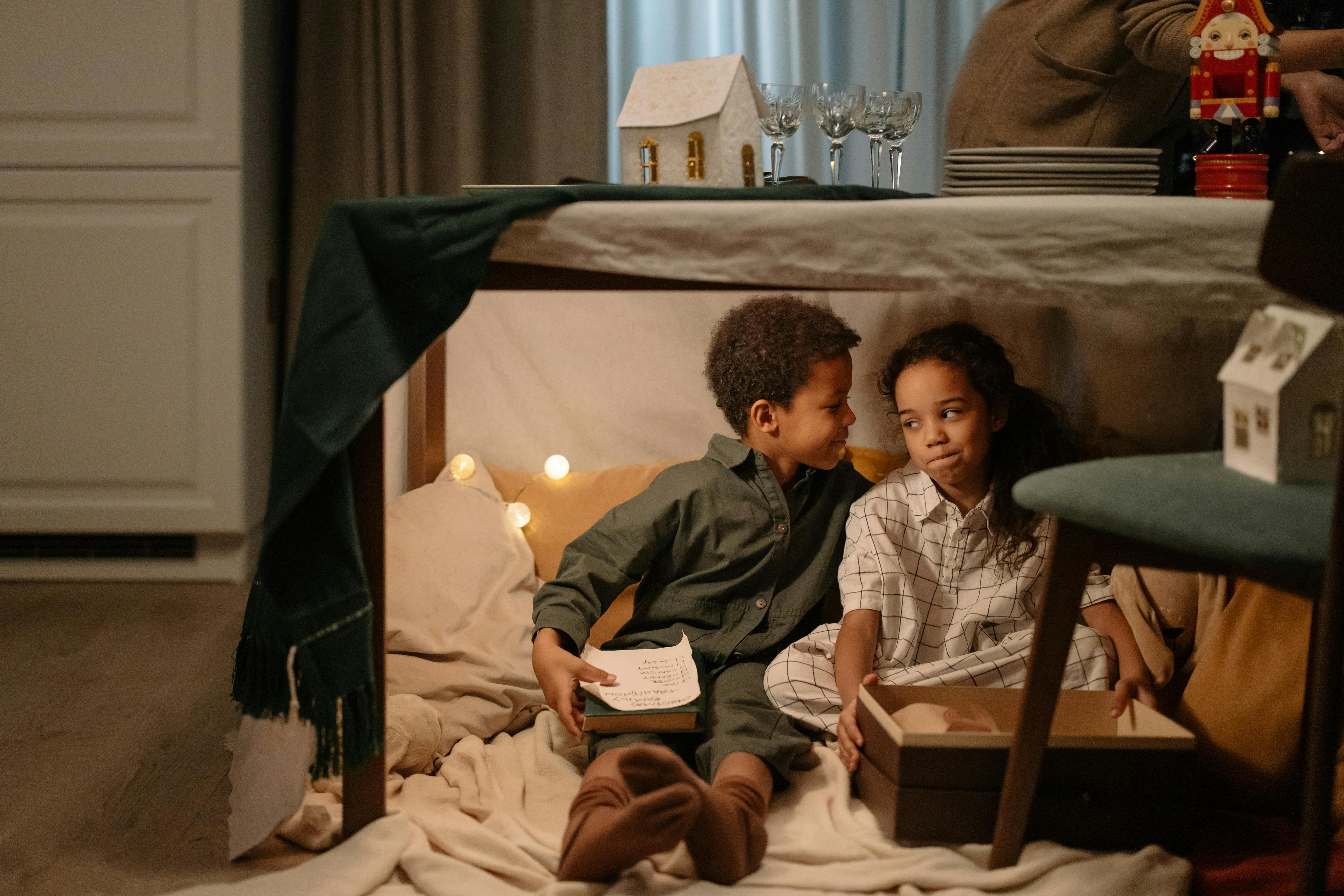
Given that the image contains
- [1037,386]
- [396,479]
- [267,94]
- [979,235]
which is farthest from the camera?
[267,94]

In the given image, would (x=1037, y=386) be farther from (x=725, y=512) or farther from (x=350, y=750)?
(x=350, y=750)

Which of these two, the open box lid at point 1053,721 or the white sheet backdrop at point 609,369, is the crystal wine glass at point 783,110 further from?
the open box lid at point 1053,721

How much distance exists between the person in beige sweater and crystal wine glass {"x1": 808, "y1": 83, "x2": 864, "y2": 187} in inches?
6.9

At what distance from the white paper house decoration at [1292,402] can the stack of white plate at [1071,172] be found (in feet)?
1.06

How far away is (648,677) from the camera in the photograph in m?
1.23

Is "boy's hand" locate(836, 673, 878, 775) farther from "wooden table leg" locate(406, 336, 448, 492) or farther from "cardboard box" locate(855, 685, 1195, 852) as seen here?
"wooden table leg" locate(406, 336, 448, 492)

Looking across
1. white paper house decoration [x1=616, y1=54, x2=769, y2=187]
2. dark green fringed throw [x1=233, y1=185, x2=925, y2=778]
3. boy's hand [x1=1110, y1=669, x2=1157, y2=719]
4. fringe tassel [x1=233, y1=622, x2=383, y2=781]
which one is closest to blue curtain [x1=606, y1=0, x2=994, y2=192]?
white paper house decoration [x1=616, y1=54, x2=769, y2=187]

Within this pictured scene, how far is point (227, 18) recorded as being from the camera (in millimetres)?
2195

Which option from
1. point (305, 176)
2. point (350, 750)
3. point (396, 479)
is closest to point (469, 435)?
point (396, 479)

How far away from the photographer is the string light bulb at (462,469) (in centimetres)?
173

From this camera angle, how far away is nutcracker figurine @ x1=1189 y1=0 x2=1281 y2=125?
1.13 meters

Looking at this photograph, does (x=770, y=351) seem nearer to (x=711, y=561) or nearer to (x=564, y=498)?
(x=711, y=561)

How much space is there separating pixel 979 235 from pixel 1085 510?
0.27m

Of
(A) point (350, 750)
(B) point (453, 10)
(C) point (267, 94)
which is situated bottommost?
(A) point (350, 750)
